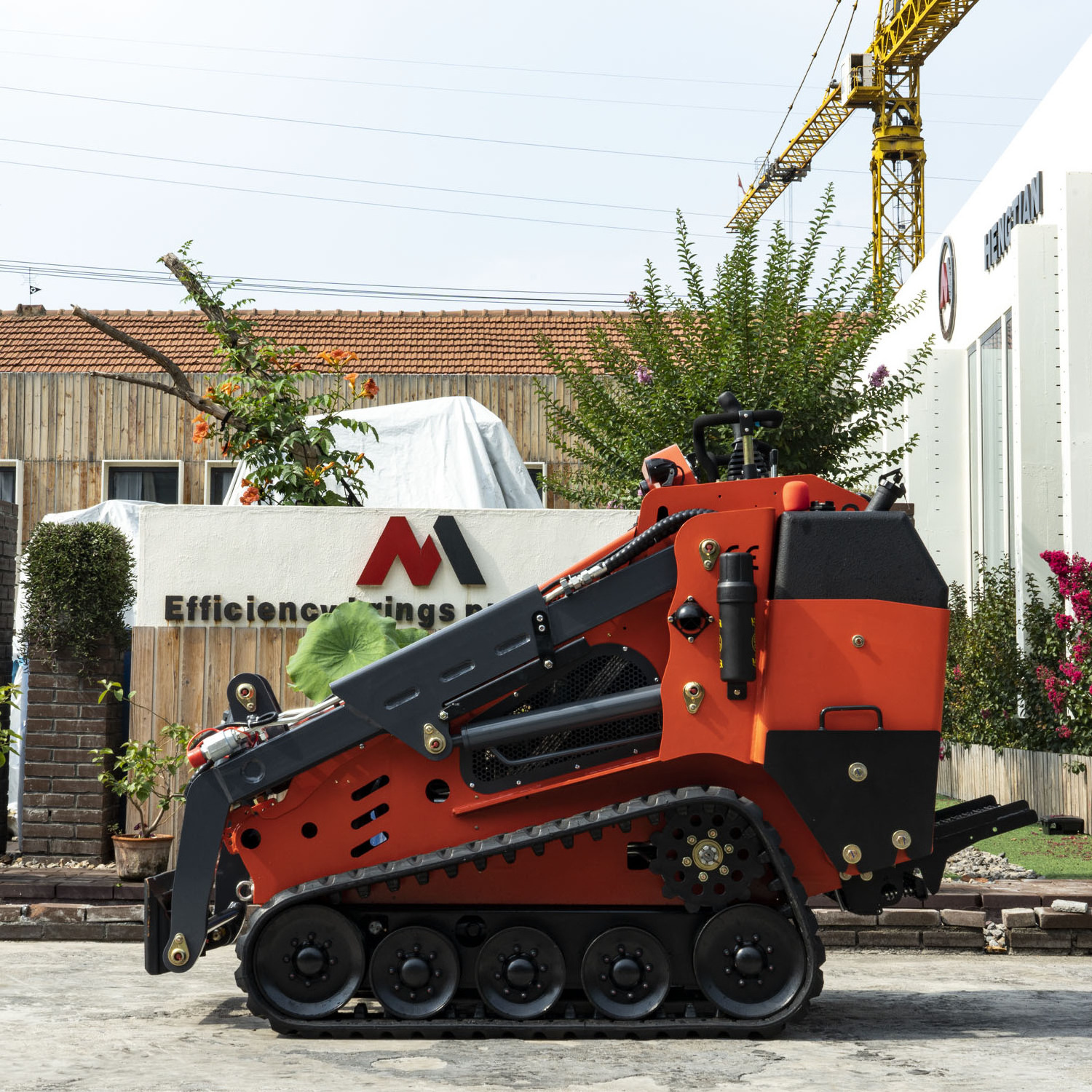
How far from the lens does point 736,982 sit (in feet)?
17.3

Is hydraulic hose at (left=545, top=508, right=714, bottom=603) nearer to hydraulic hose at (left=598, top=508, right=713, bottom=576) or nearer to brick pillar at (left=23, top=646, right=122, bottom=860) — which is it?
hydraulic hose at (left=598, top=508, right=713, bottom=576)

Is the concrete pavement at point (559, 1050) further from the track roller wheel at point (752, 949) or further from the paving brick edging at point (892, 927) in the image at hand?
the paving brick edging at point (892, 927)

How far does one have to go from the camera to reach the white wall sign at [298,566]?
8.88 metres

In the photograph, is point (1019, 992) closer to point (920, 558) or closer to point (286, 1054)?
point (920, 558)

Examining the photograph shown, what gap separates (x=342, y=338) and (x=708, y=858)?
57.8 feet

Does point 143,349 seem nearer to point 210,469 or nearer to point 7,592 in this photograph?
point 7,592

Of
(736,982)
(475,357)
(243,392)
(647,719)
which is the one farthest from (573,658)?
(475,357)

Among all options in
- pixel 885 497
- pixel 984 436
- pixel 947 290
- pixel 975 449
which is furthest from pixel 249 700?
pixel 947 290

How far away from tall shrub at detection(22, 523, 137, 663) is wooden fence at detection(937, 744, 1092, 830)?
236 inches

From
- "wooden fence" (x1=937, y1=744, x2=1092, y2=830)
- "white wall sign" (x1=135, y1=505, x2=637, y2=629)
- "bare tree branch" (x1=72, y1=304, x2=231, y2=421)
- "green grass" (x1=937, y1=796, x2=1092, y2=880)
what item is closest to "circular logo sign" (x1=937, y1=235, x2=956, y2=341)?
"wooden fence" (x1=937, y1=744, x2=1092, y2=830)

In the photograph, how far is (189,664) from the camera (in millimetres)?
8906

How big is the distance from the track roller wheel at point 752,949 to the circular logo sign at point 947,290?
481 inches

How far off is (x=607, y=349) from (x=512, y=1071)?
8.46 m

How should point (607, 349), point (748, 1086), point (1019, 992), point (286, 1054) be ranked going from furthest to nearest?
point (607, 349) → point (1019, 992) → point (286, 1054) → point (748, 1086)
